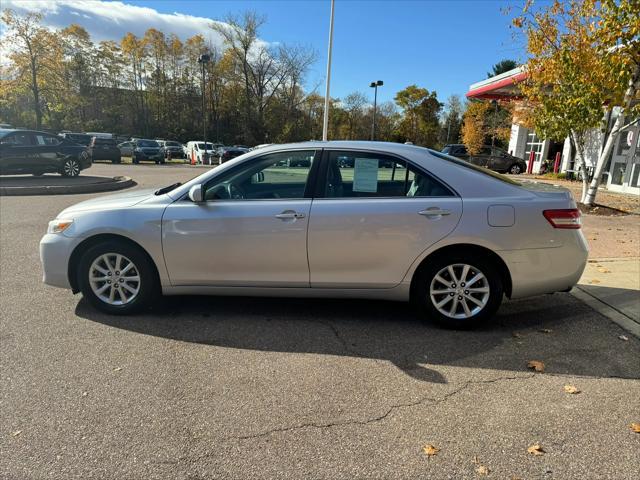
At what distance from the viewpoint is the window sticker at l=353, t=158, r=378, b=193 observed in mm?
4066

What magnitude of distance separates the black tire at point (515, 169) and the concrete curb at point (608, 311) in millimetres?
23530

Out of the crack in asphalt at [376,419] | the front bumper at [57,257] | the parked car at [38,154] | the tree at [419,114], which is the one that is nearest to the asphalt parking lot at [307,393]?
the crack in asphalt at [376,419]

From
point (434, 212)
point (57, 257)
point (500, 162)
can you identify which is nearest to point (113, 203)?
point (57, 257)

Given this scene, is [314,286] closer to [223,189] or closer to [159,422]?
[223,189]

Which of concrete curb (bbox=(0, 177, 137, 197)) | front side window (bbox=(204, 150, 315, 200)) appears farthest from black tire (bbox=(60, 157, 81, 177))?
front side window (bbox=(204, 150, 315, 200))

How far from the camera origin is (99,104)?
60781 mm

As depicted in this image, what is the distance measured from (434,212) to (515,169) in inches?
1016

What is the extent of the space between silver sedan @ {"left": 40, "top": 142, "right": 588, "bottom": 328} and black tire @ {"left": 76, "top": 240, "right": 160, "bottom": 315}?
0.01 metres

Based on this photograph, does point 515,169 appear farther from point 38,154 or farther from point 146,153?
point 38,154

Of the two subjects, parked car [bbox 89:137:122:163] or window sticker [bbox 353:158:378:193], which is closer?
window sticker [bbox 353:158:378:193]

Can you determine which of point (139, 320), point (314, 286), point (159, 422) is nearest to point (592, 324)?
point (314, 286)

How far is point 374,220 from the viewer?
12.8 ft

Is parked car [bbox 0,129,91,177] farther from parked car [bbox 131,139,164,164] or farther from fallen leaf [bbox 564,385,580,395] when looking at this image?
fallen leaf [bbox 564,385,580,395]

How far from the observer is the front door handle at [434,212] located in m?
3.89
